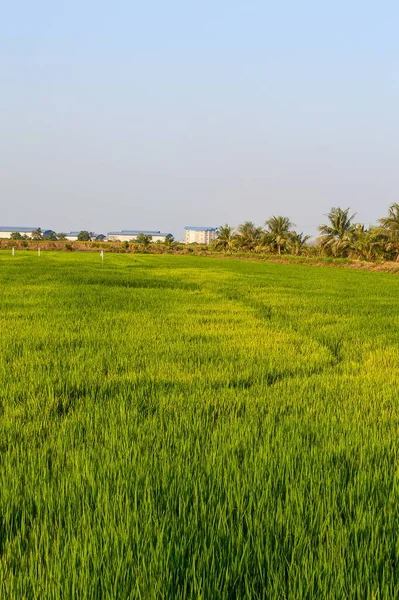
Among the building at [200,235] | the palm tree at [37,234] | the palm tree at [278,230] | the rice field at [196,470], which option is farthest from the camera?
the building at [200,235]

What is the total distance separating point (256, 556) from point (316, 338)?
16.5 ft

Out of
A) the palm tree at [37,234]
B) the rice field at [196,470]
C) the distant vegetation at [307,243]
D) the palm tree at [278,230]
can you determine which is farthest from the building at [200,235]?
the rice field at [196,470]

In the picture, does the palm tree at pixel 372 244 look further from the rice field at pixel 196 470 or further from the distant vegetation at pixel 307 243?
the rice field at pixel 196 470

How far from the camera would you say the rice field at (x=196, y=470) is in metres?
1.41

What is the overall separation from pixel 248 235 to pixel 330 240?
13.8 m

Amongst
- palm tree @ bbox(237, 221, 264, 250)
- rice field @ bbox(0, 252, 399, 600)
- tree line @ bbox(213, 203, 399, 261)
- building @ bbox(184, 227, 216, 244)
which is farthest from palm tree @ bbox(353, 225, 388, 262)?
building @ bbox(184, 227, 216, 244)

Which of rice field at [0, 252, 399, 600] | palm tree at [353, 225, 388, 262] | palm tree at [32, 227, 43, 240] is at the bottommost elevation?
rice field at [0, 252, 399, 600]

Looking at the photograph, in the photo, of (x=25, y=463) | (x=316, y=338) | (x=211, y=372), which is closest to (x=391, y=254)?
(x=316, y=338)

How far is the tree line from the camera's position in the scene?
33.7 meters

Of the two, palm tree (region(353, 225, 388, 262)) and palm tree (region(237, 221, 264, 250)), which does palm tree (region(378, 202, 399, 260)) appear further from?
palm tree (region(237, 221, 264, 250))

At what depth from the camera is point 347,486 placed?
2051 mm

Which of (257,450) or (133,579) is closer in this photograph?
(133,579)

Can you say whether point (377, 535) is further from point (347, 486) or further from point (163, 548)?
point (163, 548)

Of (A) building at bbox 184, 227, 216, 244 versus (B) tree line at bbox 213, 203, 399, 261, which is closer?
(B) tree line at bbox 213, 203, 399, 261
